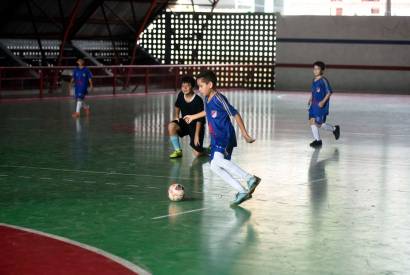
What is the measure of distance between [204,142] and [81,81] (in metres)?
7.87

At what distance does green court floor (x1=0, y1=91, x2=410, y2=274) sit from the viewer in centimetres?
773

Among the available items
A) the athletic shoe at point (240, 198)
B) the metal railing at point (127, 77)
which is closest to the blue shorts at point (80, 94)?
the metal railing at point (127, 77)

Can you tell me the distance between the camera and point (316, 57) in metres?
39.1

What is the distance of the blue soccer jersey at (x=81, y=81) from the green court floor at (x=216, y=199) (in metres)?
3.50

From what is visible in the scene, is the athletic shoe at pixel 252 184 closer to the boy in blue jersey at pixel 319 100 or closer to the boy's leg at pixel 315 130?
the boy's leg at pixel 315 130

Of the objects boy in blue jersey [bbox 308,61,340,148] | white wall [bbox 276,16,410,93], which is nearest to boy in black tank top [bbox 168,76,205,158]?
boy in blue jersey [bbox 308,61,340,148]

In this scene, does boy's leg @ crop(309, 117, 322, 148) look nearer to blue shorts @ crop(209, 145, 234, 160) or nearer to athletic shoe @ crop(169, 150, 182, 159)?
athletic shoe @ crop(169, 150, 182, 159)

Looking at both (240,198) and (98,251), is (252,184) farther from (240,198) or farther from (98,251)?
(98,251)

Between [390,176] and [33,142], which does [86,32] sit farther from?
[390,176]

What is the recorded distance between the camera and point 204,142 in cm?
1714

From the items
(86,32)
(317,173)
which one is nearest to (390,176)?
(317,173)

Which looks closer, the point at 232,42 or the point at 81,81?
the point at 81,81

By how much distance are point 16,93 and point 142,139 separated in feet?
47.0

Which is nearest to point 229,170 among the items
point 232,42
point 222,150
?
point 222,150
